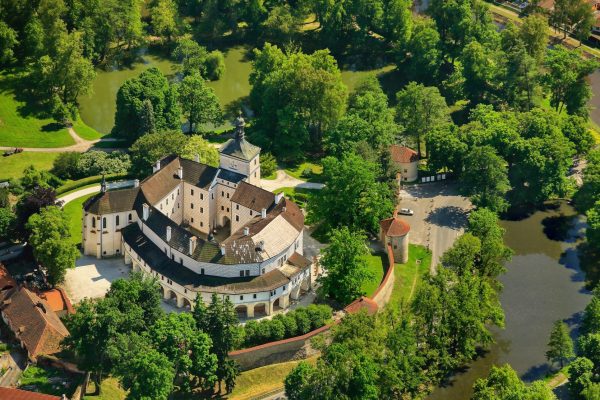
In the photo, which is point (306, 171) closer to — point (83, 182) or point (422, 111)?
point (422, 111)

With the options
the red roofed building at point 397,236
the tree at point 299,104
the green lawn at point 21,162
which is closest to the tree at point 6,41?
the green lawn at point 21,162

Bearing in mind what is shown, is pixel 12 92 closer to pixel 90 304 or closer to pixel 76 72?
pixel 76 72

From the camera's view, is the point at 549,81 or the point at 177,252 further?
the point at 549,81

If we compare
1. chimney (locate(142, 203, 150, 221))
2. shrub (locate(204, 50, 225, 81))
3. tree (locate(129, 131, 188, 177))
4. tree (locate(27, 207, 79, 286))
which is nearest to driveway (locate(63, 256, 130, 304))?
tree (locate(27, 207, 79, 286))

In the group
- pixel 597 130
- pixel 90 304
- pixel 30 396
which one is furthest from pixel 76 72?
pixel 597 130

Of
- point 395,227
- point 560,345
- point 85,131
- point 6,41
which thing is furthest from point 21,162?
point 560,345

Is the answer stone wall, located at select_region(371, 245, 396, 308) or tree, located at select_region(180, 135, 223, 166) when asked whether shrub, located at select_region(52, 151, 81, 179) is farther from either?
stone wall, located at select_region(371, 245, 396, 308)

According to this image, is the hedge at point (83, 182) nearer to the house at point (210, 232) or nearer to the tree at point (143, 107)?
the tree at point (143, 107)

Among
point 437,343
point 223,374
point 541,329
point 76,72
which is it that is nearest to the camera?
point 223,374
